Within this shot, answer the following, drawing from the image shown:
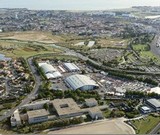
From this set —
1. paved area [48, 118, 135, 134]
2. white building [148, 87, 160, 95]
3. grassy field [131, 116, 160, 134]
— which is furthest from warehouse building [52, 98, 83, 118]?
white building [148, 87, 160, 95]

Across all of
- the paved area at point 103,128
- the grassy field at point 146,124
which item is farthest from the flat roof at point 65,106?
the grassy field at point 146,124

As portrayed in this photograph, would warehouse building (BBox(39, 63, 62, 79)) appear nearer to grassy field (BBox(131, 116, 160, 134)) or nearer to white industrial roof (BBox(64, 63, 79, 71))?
white industrial roof (BBox(64, 63, 79, 71))

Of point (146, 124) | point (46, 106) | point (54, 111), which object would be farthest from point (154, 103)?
point (46, 106)

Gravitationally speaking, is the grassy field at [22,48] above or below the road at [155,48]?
above

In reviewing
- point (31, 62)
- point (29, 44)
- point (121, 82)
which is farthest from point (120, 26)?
point (121, 82)

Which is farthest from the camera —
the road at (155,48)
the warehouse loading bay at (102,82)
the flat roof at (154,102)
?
the road at (155,48)

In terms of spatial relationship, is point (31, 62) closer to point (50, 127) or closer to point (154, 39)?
point (50, 127)

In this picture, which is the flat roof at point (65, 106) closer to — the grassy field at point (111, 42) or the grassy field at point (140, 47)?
the grassy field at point (140, 47)
